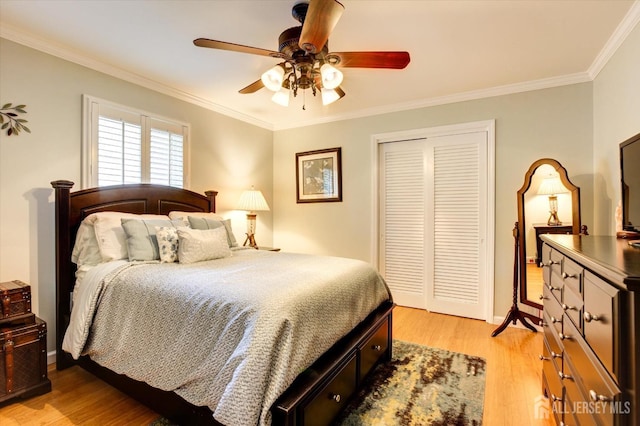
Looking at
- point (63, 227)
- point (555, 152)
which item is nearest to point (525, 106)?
point (555, 152)

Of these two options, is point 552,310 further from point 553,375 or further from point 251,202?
point 251,202

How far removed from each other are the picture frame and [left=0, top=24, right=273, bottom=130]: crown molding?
1191mm

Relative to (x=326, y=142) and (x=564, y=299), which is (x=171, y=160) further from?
(x=564, y=299)

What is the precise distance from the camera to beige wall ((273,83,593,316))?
2.96 metres

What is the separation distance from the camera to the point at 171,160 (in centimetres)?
331

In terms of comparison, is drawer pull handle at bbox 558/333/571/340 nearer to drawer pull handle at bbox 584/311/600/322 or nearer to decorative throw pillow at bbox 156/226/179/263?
drawer pull handle at bbox 584/311/600/322

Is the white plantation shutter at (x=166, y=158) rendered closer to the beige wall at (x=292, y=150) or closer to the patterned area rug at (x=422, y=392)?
the beige wall at (x=292, y=150)

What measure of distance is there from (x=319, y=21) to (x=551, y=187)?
272 centimetres

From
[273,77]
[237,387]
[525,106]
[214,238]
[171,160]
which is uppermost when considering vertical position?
[525,106]

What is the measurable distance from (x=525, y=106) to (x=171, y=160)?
380 cm

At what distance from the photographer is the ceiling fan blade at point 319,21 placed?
143cm

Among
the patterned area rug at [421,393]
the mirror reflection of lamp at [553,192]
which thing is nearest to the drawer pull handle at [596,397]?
the patterned area rug at [421,393]

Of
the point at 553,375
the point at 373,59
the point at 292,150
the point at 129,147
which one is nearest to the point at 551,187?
the point at 553,375

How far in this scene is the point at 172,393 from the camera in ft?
5.24
